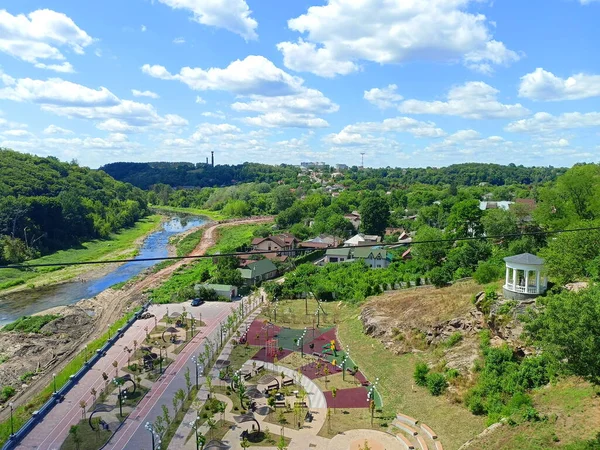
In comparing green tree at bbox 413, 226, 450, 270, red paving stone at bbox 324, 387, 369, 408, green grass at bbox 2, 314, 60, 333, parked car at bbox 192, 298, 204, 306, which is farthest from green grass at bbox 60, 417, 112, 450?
green tree at bbox 413, 226, 450, 270

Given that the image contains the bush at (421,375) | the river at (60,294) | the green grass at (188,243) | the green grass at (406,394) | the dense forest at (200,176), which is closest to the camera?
the green grass at (406,394)

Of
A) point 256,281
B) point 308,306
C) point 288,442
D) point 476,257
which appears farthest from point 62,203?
point 288,442

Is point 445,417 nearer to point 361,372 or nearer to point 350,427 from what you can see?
point 350,427

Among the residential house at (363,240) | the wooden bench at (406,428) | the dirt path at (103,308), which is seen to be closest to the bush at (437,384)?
the wooden bench at (406,428)

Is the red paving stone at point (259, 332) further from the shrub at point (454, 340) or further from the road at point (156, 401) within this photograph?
the shrub at point (454, 340)

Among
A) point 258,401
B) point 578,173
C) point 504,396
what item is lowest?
point 258,401

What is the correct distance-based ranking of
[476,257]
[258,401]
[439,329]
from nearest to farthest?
[258,401], [439,329], [476,257]

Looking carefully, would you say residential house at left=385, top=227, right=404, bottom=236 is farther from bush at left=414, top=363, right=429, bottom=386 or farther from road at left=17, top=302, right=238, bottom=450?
bush at left=414, top=363, right=429, bottom=386
